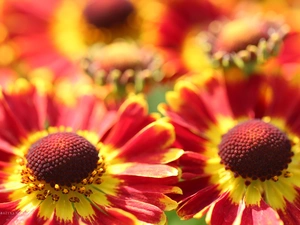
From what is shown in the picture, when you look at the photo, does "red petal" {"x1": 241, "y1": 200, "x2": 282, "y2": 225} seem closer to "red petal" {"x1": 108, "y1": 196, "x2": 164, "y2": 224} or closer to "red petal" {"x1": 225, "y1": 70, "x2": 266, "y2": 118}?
"red petal" {"x1": 108, "y1": 196, "x2": 164, "y2": 224}

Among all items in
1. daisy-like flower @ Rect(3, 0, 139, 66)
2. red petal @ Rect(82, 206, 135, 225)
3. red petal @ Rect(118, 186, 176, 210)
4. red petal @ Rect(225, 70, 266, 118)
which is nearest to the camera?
red petal @ Rect(82, 206, 135, 225)

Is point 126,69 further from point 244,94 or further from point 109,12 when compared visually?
point 109,12

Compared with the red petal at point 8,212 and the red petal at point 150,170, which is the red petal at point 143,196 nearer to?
the red petal at point 150,170

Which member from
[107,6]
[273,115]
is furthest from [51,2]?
[273,115]

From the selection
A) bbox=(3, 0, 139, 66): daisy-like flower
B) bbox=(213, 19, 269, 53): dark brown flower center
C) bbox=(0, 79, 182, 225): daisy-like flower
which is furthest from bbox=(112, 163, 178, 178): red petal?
bbox=(3, 0, 139, 66): daisy-like flower

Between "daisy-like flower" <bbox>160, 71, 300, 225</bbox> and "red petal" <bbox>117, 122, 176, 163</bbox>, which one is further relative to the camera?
"red petal" <bbox>117, 122, 176, 163</bbox>

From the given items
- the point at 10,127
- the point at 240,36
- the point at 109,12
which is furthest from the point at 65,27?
the point at 10,127
